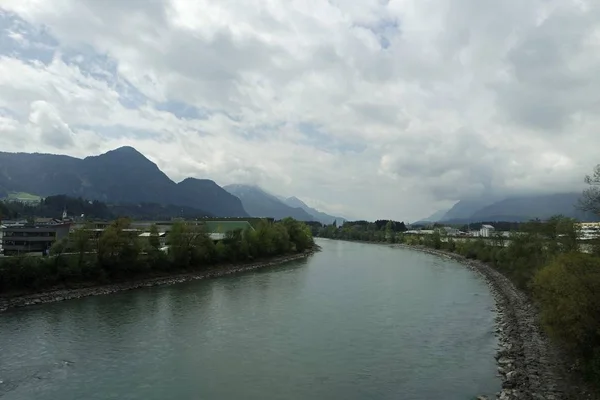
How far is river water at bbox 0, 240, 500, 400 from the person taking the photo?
1301 centimetres

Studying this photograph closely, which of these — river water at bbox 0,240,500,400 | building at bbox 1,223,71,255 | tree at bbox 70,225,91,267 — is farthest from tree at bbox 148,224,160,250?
building at bbox 1,223,71,255

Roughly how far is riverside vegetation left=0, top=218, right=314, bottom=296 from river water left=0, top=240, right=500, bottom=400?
3.25 m

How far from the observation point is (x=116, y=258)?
3428 cm

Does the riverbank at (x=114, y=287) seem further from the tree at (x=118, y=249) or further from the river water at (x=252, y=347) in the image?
the tree at (x=118, y=249)

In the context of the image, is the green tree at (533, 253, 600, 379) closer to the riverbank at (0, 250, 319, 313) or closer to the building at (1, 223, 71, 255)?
the riverbank at (0, 250, 319, 313)

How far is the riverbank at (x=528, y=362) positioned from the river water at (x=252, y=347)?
546 mm

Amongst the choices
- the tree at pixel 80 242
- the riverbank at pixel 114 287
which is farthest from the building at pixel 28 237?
the tree at pixel 80 242

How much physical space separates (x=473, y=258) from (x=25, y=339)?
54864 mm

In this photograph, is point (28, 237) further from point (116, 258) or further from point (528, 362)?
point (528, 362)

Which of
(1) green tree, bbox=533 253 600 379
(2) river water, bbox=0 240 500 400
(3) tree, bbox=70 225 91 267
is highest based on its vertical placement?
(3) tree, bbox=70 225 91 267

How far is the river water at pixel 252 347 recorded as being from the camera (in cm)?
1301

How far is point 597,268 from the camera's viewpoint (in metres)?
14.0

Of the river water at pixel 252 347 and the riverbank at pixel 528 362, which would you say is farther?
the river water at pixel 252 347

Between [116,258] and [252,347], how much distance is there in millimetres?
21037
